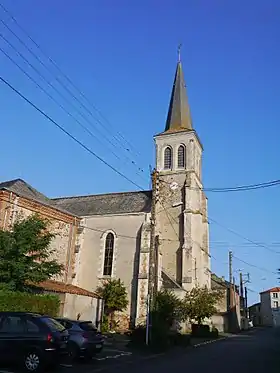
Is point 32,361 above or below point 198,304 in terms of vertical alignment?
below

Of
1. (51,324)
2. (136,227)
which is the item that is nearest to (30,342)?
(51,324)

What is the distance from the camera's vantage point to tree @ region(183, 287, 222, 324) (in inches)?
1245

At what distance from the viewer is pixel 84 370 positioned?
12.2 meters

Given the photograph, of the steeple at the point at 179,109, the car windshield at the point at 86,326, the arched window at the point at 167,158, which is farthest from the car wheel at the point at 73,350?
the steeple at the point at 179,109

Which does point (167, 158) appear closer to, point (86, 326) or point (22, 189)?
point (22, 189)

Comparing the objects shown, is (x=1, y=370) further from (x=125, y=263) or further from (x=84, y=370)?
(x=125, y=263)

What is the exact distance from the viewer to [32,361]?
1114cm

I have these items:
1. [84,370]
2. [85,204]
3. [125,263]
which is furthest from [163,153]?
[84,370]

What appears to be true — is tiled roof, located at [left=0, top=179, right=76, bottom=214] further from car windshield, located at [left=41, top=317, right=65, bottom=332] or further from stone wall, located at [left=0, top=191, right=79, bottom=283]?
car windshield, located at [left=41, top=317, right=65, bottom=332]

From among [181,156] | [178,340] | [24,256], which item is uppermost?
[181,156]

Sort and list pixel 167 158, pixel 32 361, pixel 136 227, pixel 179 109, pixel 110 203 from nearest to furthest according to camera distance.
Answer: pixel 32 361, pixel 136 227, pixel 110 203, pixel 167 158, pixel 179 109

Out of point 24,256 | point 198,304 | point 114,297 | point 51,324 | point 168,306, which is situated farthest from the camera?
point 114,297

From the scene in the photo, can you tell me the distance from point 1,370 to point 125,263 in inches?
907

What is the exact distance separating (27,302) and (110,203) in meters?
20.5
